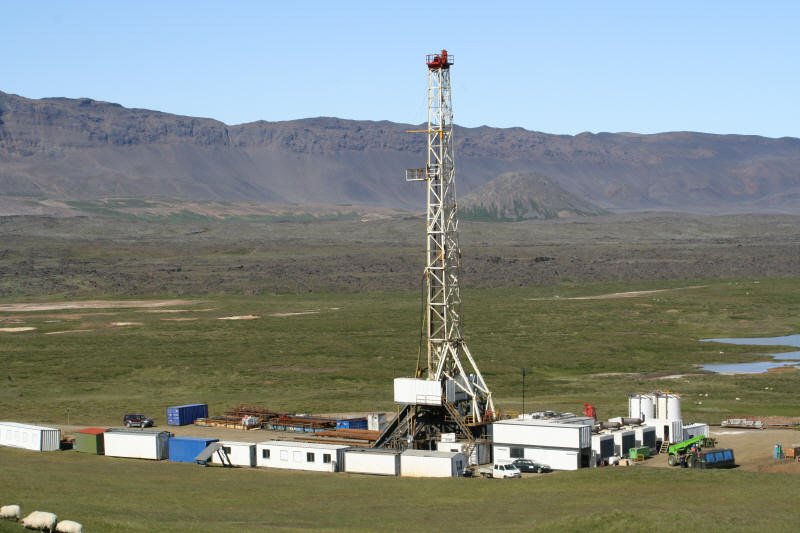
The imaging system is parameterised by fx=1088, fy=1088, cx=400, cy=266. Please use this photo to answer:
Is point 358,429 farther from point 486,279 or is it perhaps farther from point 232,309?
point 486,279

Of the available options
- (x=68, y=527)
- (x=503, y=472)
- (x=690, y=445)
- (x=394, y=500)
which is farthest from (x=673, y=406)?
(x=68, y=527)

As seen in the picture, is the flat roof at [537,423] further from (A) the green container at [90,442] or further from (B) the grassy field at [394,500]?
(A) the green container at [90,442]

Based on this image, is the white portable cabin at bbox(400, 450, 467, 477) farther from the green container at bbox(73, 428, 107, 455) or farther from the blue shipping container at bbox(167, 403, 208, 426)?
the blue shipping container at bbox(167, 403, 208, 426)

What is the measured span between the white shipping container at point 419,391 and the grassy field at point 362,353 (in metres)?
17.1

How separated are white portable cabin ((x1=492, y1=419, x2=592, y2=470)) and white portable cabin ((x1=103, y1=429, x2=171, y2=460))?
50.5ft

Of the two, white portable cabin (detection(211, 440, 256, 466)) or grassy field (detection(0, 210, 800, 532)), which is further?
white portable cabin (detection(211, 440, 256, 466))

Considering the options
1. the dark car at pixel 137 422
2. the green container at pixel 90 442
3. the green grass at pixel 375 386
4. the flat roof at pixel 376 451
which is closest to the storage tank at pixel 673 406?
the green grass at pixel 375 386

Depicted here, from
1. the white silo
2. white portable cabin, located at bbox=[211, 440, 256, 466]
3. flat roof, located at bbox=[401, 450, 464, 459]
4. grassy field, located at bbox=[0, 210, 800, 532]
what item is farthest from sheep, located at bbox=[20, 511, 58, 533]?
the white silo

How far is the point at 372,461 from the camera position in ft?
149

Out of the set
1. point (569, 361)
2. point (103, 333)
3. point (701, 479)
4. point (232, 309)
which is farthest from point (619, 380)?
point (232, 309)

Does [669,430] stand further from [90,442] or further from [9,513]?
[9,513]

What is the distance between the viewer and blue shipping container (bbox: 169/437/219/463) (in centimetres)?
4919

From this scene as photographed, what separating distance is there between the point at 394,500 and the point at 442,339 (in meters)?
10.7

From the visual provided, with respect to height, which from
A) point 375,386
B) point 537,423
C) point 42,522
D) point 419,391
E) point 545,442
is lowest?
point 375,386
